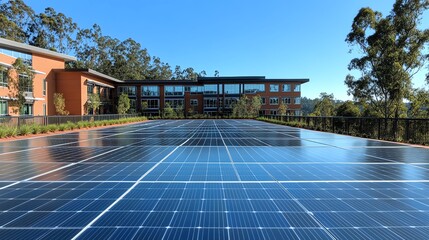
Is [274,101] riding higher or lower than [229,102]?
higher

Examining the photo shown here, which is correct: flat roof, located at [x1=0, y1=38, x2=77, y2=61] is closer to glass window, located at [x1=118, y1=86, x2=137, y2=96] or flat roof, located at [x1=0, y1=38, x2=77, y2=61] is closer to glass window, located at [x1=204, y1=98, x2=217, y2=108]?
glass window, located at [x1=118, y1=86, x2=137, y2=96]

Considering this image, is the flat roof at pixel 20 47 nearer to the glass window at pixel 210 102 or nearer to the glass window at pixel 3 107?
the glass window at pixel 3 107

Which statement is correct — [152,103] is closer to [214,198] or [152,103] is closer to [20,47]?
[20,47]

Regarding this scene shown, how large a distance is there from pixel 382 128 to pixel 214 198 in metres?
15.6

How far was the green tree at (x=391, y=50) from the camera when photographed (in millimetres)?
23766

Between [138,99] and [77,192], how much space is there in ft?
192

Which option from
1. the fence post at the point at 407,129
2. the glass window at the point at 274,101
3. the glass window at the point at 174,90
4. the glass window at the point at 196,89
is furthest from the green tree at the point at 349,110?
the glass window at the point at 174,90

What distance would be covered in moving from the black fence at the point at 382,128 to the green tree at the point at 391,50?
642cm

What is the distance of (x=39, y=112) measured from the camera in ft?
121

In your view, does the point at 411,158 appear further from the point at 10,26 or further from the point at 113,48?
the point at 113,48

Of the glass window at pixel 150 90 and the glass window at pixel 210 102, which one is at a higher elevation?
the glass window at pixel 150 90

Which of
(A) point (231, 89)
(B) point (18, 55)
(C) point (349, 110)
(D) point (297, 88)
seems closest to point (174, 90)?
(A) point (231, 89)

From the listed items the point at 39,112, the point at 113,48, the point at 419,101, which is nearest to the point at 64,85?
the point at 39,112

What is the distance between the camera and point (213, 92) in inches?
2516
